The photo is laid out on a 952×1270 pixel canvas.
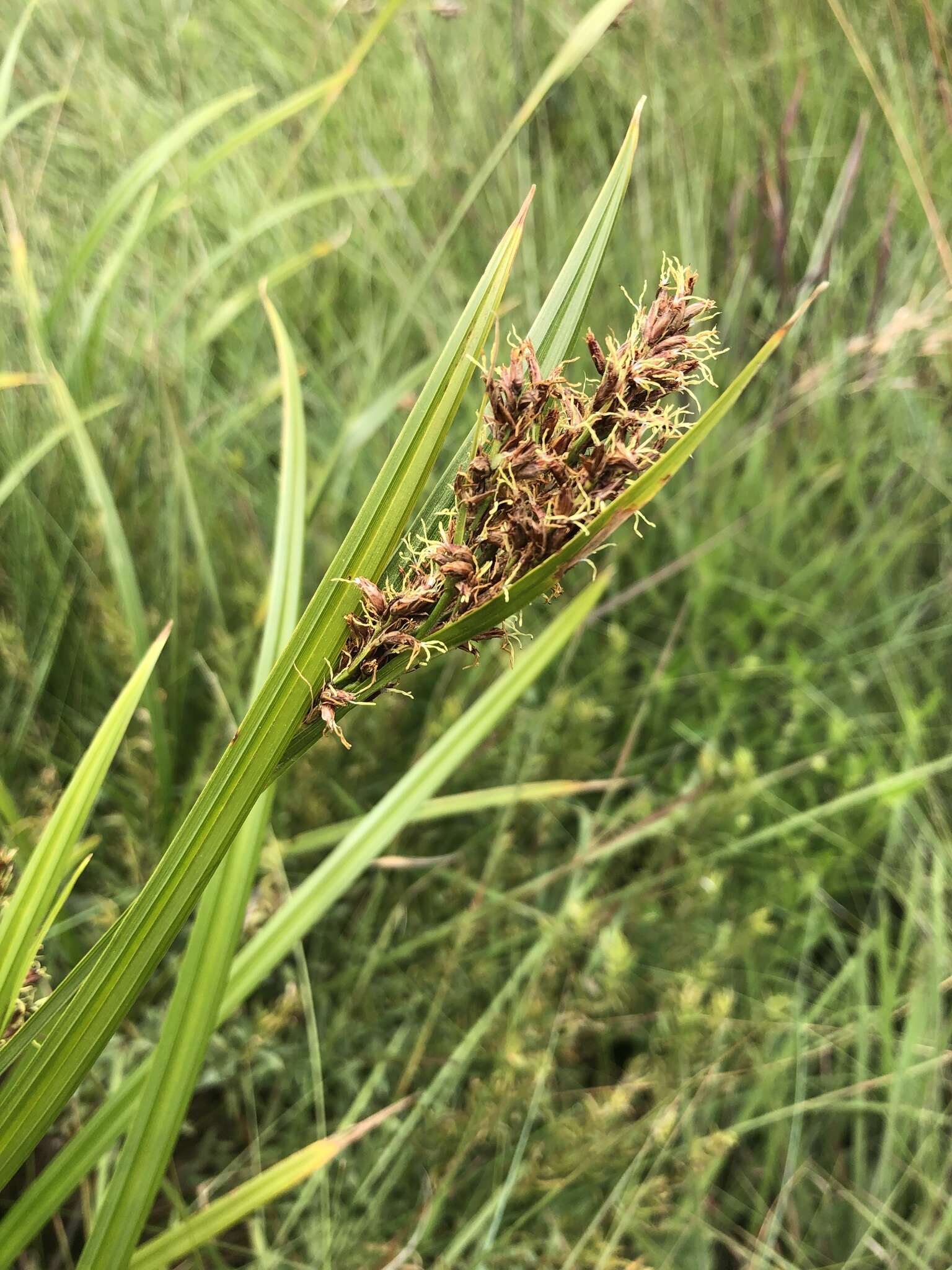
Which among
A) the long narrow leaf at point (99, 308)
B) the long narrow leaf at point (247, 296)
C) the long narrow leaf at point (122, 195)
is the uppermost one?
the long narrow leaf at point (122, 195)

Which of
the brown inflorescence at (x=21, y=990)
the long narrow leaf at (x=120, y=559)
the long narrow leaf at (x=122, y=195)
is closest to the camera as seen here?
the brown inflorescence at (x=21, y=990)

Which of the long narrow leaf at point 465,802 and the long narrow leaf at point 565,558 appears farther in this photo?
the long narrow leaf at point 465,802

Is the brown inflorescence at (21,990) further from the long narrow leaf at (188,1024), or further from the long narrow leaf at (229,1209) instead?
the long narrow leaf at (229,1209)

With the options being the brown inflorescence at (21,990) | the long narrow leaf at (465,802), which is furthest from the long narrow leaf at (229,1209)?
the long narrow leaf at (465,802)

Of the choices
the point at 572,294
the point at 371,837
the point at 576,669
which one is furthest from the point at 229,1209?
the point at 576,669

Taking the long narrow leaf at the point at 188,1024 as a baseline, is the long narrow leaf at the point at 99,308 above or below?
above

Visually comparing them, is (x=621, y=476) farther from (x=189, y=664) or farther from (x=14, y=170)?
(x=14, y=170)

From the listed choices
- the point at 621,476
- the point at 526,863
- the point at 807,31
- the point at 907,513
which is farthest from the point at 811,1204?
the point at 807,31

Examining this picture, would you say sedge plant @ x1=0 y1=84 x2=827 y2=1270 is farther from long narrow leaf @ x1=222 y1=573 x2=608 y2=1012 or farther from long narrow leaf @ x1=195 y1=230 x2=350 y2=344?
long narrow leaf @ x1=195 y1=230 x2=350 y2=344
